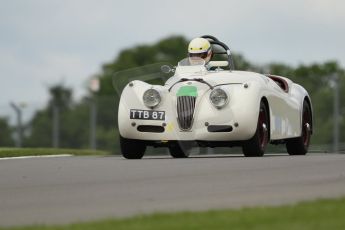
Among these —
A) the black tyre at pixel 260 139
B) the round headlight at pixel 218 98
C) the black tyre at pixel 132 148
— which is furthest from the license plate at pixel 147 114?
the black tyre at pixel 260 139

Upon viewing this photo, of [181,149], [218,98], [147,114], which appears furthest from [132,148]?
[218,98]

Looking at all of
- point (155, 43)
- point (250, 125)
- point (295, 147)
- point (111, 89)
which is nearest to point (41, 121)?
point (295, 147)

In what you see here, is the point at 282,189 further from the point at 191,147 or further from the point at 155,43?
the point at 155,43

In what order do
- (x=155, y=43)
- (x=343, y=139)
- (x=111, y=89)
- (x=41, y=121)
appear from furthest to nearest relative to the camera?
1. (x=155, y=43)
2. (x=111, y=89)
3. (x=41, y=121)
4. (x=343, y=139)

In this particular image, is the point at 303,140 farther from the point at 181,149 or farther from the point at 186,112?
the point at 186,112

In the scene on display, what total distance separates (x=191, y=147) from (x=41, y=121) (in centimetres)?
1982

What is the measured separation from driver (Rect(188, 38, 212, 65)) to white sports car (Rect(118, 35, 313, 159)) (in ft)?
2.45

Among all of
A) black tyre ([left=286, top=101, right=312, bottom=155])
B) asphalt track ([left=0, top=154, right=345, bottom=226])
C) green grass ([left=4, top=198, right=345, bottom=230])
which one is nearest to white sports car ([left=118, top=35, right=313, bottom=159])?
asphalt track ([left=0, top=154, right=345, bottom=226])

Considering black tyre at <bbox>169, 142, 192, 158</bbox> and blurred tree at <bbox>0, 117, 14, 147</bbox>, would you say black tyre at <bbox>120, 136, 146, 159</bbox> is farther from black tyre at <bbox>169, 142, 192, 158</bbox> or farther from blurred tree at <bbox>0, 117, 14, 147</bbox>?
blurred tree at <bbox>0, 117, 14, 147</bbox>

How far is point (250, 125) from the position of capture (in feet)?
53.8

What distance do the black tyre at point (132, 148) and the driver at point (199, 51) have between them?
1.72 meters

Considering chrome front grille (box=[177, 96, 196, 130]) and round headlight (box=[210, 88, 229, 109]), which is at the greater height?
round headlight (box=[210, 88, 229, 109])

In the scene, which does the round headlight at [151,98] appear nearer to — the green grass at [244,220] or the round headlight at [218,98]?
the round headlight at [218,98]

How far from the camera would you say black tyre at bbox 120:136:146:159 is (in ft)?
56.1
